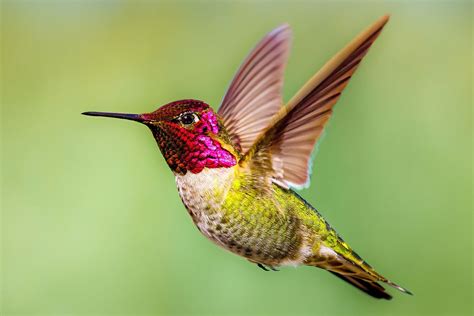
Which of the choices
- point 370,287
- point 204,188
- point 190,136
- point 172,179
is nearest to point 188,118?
point 190,136

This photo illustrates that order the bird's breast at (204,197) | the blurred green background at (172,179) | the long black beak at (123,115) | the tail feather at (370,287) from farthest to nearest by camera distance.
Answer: the blurred green background at (172,179) → the tail feather at (370,287) → the bird's breast at (204,197) → the long black beak at (123,115)

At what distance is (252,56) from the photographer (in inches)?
56.4

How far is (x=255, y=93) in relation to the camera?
1501 millimetres

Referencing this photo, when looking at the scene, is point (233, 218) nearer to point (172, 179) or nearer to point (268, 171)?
point (268, 171)

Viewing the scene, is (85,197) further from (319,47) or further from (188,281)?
(319,47)

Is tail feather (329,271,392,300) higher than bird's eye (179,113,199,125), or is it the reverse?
bird's eye (179,113,199,125)

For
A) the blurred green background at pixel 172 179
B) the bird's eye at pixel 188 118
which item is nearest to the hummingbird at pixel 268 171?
the bird's eye at pixel 188 118

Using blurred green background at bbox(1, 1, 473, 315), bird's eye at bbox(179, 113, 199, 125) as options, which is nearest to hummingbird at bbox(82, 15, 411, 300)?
bird's eye at bbox(179, 113, 199, 125)

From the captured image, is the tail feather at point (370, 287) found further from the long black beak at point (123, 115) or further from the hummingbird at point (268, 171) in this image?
the long black beak at point (123, 115)

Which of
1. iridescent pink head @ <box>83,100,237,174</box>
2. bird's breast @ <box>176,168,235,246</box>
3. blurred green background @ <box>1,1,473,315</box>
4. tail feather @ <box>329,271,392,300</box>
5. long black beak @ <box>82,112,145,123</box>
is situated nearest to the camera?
long black beak @ <box>82,112,145,123</box>

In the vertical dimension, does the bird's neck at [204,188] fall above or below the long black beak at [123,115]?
below

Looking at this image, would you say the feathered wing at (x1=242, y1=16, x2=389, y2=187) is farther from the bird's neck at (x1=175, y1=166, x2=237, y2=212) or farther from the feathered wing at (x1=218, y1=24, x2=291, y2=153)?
the feathered wing at (x1=218, y1=24, x2=291, y2=153)

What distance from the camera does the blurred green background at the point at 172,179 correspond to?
8.68 feet

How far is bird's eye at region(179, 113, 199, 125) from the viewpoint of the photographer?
3.40 feet
